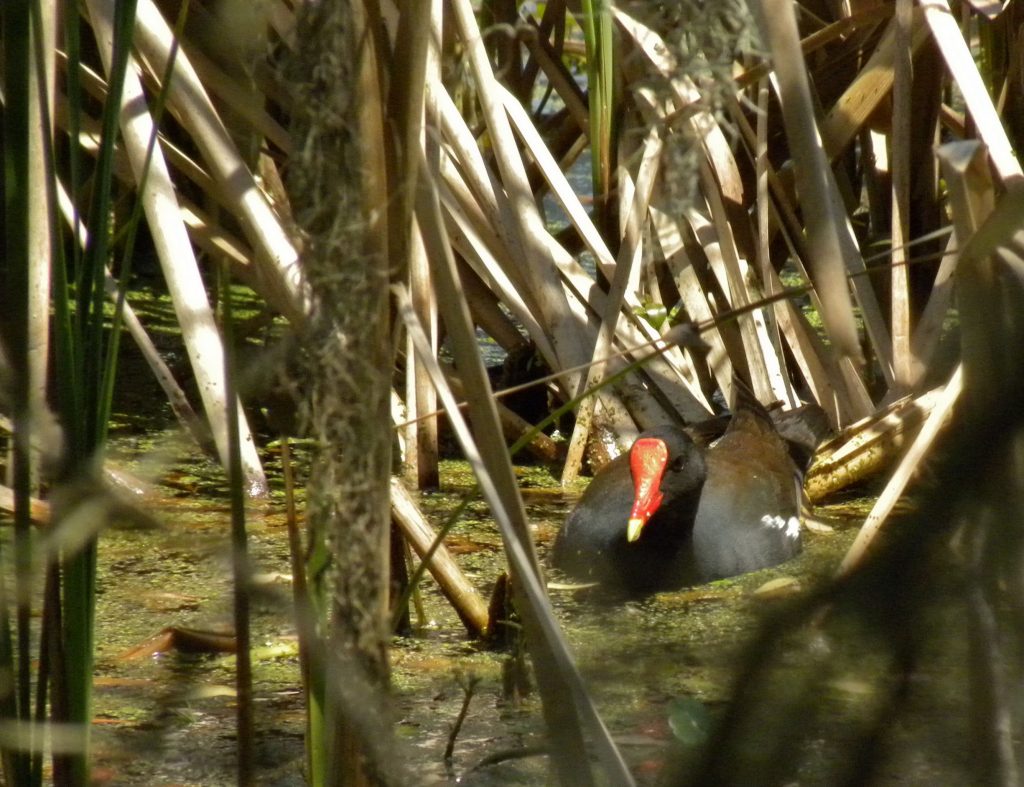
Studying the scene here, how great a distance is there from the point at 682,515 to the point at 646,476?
0.65 feet

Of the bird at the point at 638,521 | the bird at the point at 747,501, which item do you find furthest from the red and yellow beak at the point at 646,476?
the bird at the point at 747,501

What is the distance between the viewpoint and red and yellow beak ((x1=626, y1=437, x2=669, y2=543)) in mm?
2598

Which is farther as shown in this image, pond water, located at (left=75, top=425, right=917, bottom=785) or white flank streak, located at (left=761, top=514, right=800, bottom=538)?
white flank streak, located at (left=761, top=514, right=800, bottom=538)

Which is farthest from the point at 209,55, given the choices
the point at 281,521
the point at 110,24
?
the point at 281,521

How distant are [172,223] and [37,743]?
126 cm

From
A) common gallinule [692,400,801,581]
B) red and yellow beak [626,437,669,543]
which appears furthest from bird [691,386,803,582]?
red and yellow beak [626,437,669,543]

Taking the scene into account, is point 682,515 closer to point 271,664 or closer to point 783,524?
point 783,524

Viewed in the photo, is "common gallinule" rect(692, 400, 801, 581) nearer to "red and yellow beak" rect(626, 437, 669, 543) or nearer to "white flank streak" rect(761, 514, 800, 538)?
"white flank streak" rect(761, 514, 800, 538)

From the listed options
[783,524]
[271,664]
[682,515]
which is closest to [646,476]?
[682,515]

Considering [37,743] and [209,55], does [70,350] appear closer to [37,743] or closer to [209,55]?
[37,743]

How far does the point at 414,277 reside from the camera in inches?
91.8

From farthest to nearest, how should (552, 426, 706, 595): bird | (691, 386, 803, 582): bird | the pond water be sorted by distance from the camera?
1. (691, 386, 803, 582): bird
2. (552, 426, 706, 595): bird
3. the pond water

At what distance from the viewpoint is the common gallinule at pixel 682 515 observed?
257 centimetres

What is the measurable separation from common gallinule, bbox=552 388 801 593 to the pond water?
Result: 73 mm
